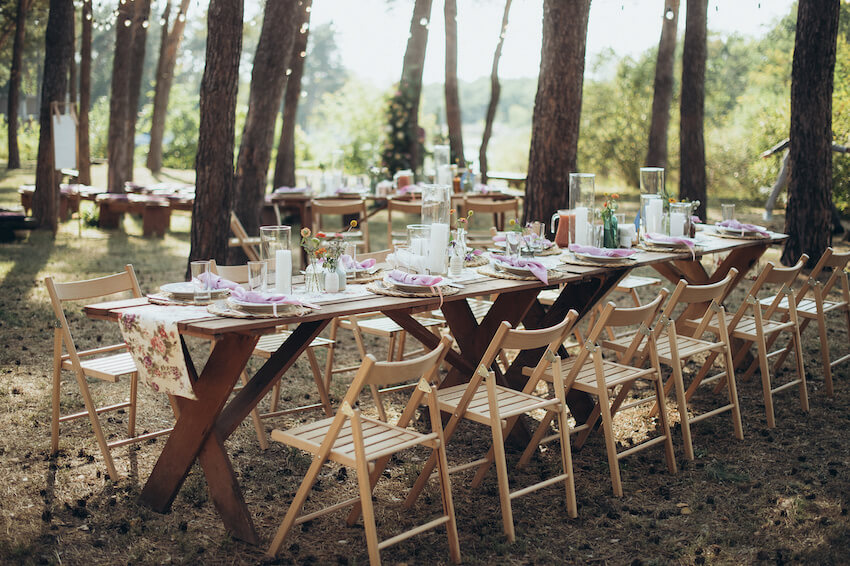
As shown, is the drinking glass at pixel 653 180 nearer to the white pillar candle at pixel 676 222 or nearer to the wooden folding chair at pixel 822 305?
the white pillar candle at pixel 676 222

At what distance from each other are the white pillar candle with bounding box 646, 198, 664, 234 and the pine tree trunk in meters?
9.29

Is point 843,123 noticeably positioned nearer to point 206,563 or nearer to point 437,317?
point 437,317

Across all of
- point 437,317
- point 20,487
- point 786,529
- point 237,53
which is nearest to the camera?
point 786,529

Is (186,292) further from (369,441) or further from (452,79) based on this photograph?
(452,79)

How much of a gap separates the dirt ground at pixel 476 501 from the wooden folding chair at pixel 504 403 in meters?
0.17

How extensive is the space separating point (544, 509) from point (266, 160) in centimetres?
633

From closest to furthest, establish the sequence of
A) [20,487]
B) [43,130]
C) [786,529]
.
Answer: [786,529], [20,487], [43,130]

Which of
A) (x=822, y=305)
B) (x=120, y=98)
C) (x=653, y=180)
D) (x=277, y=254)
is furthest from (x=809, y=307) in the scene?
(x=120, y=98)

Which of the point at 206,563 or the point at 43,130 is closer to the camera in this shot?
the point at 206,563

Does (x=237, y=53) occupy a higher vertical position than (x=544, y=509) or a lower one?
higher

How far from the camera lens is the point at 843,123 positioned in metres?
12.6

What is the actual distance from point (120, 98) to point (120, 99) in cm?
2

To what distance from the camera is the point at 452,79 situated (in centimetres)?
1488

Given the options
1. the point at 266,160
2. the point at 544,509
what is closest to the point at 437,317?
the point at 544,509
